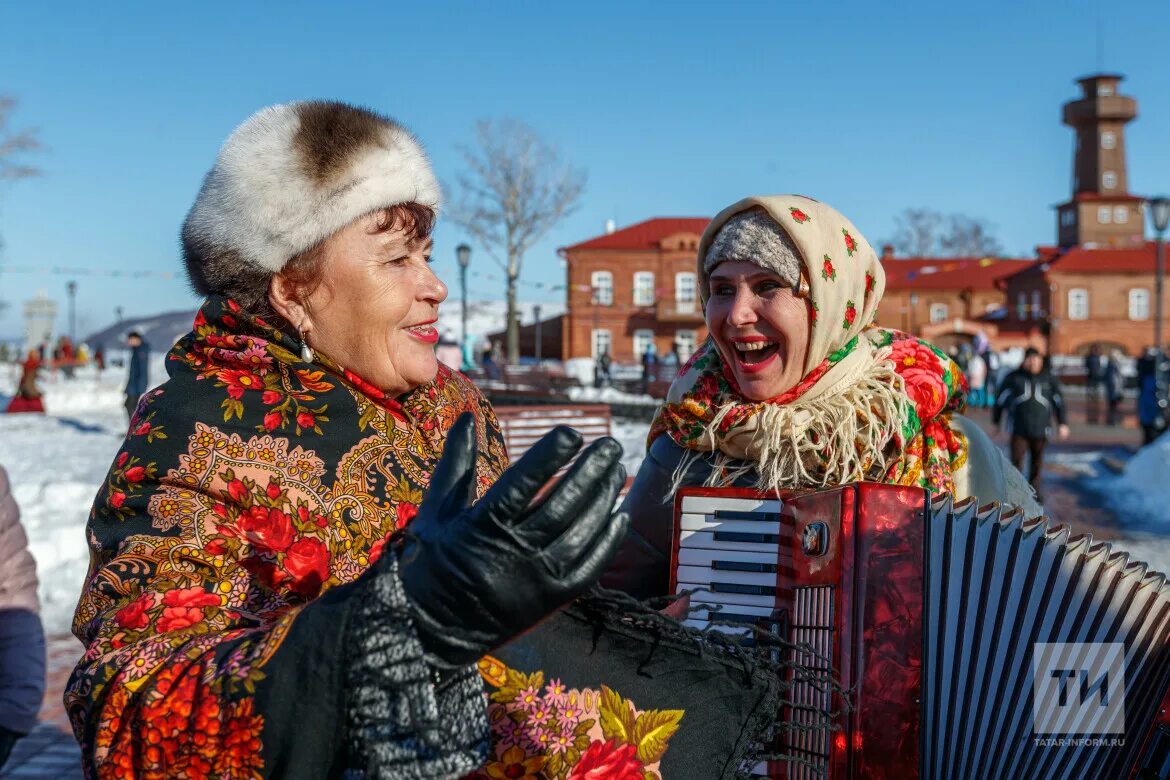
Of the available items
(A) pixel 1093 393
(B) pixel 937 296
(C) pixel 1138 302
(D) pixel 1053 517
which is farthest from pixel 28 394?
(C) pixel 1138 302

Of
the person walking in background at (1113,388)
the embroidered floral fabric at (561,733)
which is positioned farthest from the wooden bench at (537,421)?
the person walking in background at (1113,388)

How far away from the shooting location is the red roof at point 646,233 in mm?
46000

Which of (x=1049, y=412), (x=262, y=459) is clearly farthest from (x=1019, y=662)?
(x=1049, y=412)

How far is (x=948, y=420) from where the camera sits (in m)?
2.39

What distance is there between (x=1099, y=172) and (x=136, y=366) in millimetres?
59999

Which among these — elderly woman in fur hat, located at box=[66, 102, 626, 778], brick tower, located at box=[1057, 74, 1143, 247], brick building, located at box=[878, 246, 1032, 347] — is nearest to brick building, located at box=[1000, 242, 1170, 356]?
brick building, located at box=[878, 246, 1032, 347]

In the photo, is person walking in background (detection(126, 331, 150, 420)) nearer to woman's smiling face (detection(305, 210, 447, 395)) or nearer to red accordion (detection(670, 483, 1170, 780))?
woman's smiling face (detection(305, 210, 447, 395))

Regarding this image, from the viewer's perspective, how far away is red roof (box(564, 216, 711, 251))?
46000 millimetres

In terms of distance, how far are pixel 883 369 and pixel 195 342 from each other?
153 centimetres

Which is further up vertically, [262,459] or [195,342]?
[195,342]

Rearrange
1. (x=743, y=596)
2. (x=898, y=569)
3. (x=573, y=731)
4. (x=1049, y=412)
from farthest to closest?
1. (x=1049, y=412)
2. (x=743, y=596)
3. (x=898, y=569)
4. (x=573, y=731)

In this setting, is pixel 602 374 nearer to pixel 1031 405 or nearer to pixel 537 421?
pixel 537 421

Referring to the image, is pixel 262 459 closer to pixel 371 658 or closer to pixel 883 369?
pixel 371 658

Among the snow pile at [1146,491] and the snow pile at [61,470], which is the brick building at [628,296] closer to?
the snow pile at [61,470]
